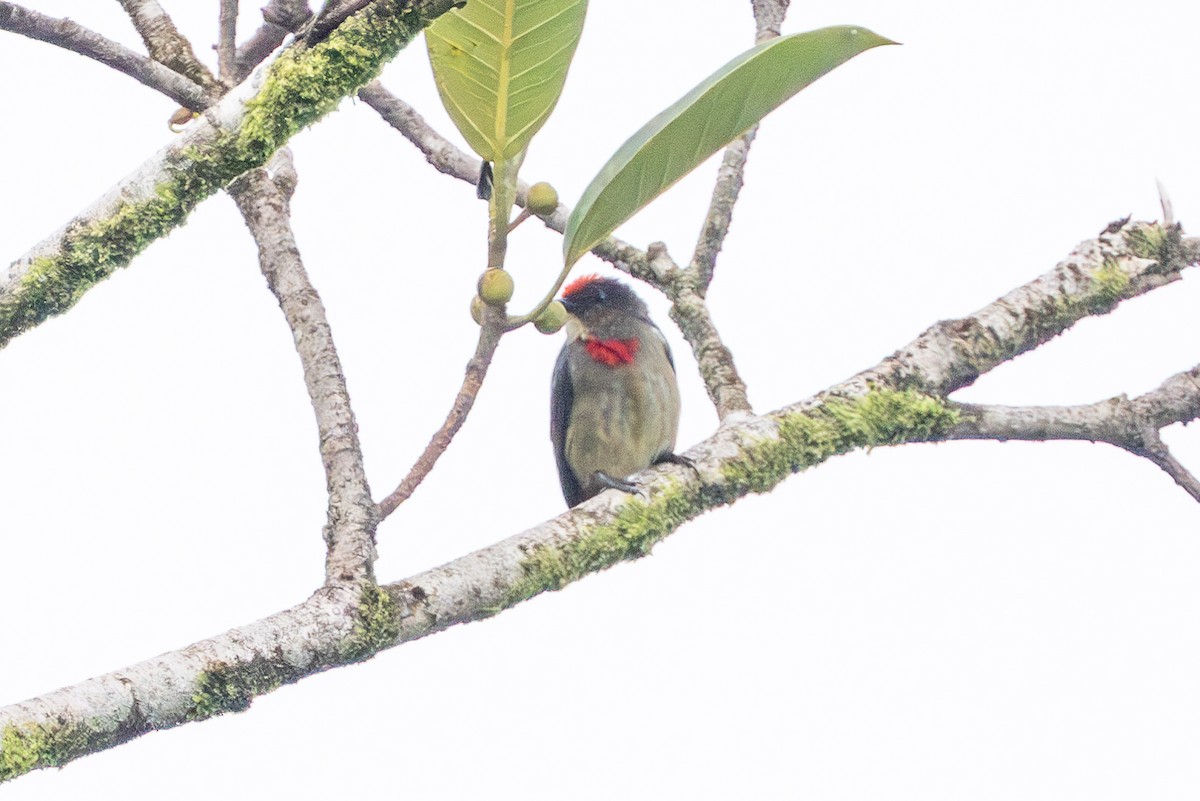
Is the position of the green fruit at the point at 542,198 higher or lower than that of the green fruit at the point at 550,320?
higher

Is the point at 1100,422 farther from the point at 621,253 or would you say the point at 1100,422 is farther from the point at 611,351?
the point at 611,351

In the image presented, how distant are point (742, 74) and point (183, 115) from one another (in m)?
1.42

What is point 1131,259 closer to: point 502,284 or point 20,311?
point 502,284

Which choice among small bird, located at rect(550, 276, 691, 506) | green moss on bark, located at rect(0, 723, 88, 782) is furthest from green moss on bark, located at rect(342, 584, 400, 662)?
small bird, located at rect(550, 276, 691, 506)

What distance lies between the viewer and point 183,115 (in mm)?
2904

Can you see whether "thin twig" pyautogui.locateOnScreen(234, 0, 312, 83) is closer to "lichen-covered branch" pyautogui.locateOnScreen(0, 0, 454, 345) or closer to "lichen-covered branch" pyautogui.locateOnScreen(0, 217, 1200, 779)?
"lichen-covered branch" pyautogui.locateOnScreen(0, 0, 454, 345)

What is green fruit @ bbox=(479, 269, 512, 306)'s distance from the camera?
2109mm

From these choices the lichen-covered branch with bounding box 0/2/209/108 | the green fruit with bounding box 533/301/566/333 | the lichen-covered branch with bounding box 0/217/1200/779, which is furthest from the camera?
the lichen-covered branch with bounding box 0/2/209/108

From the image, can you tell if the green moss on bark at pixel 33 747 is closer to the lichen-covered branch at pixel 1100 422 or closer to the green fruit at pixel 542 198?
the green fruit at pixel 542 198

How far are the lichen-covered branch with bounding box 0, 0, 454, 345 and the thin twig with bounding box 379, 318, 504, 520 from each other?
483 mm

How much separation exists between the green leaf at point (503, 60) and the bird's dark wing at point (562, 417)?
2698 mm

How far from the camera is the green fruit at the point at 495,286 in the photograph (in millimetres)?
2109

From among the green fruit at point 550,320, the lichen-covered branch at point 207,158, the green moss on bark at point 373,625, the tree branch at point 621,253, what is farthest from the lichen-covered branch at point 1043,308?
the lichen-covered branch at point 207,158

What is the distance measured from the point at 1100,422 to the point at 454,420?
157cm
